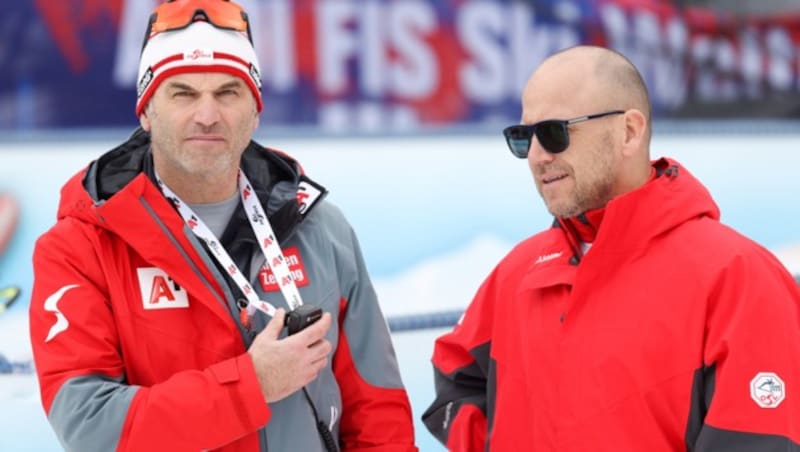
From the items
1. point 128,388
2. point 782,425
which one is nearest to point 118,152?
point 128,388

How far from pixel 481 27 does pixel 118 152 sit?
420 centimetres

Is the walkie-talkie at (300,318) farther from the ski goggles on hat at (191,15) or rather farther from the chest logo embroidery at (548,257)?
the ski goggles on hat at (191,15)

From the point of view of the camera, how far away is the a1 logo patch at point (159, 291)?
5.66 feet

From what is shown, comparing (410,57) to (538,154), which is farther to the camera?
(410,57)

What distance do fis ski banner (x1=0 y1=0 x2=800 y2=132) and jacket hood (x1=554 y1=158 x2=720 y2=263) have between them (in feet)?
9.83

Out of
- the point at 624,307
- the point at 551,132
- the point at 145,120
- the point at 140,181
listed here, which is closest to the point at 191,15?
the point at 145,120

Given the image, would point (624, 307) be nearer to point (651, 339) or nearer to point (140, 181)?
point (651, 339)

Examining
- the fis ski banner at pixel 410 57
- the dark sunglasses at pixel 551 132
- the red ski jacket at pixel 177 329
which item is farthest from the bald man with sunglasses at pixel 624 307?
the fis ski banner at pixel 410 57

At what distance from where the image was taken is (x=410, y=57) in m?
5.63

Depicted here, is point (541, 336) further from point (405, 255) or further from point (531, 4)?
point (531, 4)

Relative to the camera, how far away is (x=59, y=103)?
5.00m

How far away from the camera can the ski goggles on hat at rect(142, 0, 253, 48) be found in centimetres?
184

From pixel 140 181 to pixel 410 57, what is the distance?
4013 mm

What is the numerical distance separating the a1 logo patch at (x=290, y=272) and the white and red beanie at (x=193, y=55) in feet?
0.96
